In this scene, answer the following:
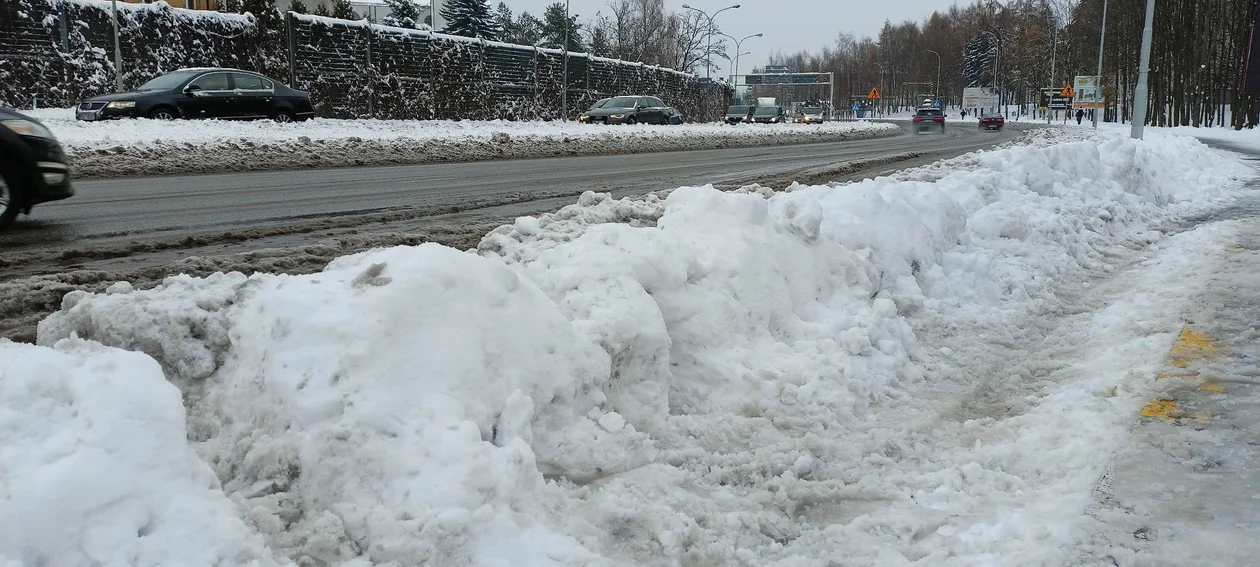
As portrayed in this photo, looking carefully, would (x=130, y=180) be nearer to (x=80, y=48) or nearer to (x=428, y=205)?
(x=428, y=205)

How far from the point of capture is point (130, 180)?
1118cm

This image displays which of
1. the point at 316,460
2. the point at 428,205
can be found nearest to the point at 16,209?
the point at 428,205

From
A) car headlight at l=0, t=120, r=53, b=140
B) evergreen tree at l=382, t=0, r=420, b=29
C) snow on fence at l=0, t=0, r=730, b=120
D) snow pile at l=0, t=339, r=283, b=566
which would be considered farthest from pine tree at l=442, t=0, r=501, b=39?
snow pile at l=0, t=339, r=283, b=566

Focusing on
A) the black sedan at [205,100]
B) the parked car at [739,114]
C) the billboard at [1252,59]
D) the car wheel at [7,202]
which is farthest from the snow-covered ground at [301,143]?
the billboard at [1252,59]

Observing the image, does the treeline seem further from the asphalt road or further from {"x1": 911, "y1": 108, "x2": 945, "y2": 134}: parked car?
the asphalt road

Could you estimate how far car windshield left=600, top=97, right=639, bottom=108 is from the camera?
104 ft

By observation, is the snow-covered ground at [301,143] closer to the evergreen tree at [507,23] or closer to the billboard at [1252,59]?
Result: the billboard at [1252,59]

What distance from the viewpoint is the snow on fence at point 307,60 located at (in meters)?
21.9

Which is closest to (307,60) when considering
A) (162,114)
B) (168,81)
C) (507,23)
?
(168,81)

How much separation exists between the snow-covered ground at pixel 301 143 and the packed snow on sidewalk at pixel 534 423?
10.1 m

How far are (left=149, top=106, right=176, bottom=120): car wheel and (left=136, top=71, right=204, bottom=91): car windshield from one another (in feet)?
1.51

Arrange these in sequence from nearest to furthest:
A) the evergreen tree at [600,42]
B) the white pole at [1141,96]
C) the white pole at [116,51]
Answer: the white pole at [116,51] → the white pole at [1141,96] → the evergreen tree at [600,42]

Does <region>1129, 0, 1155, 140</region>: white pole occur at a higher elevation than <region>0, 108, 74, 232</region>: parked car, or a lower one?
higher

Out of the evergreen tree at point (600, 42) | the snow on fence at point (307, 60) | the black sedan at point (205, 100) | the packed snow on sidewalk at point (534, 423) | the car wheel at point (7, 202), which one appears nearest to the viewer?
the packed snow on sidewalk at point (534, 423)
